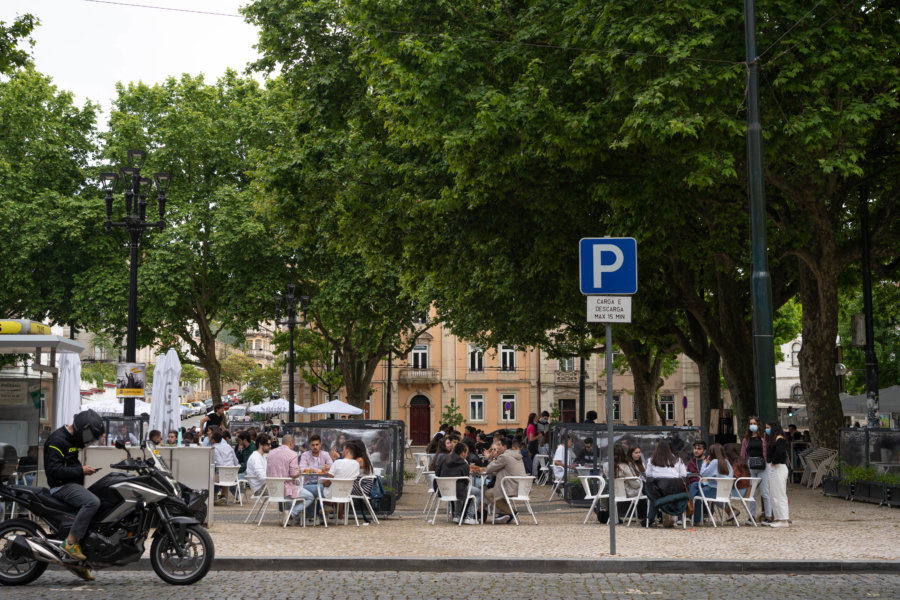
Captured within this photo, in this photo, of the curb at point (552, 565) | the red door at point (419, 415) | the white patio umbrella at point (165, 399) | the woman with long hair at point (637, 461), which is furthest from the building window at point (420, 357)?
the curb at point (552, 565)

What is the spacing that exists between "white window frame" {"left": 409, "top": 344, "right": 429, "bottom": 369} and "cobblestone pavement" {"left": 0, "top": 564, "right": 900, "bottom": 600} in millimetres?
63297

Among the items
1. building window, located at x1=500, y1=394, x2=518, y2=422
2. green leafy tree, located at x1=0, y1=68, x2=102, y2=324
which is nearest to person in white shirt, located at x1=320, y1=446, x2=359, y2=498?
green leafy tree, located at x1=0, y1=68, x2=102, y2=324

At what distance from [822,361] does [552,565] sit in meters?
13.0

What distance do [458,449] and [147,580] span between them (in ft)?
22.7

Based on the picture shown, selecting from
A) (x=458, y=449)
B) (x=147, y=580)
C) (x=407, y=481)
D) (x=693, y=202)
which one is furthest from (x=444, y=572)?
(x=407, y=481)

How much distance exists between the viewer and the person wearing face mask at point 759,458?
15133 millimetres

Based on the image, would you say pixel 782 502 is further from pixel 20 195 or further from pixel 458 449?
pixel 20 195

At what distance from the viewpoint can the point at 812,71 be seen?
16984 millimetres

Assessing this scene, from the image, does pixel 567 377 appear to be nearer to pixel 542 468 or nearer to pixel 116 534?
pixel 542 468

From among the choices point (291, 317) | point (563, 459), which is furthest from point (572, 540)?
point (291, 317)

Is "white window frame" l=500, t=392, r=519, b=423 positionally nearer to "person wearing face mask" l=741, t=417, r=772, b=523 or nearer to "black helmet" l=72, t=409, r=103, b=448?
"person wearing face mask" l=741, t=417, r=772, b=523

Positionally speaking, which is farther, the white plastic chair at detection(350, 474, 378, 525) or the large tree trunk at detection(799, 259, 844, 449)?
the large tree trunk at detection(799, 259, 844, 449)

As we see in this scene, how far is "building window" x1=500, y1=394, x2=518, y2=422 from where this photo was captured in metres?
73.4

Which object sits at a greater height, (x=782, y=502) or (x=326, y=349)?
(x=326, y=349)
